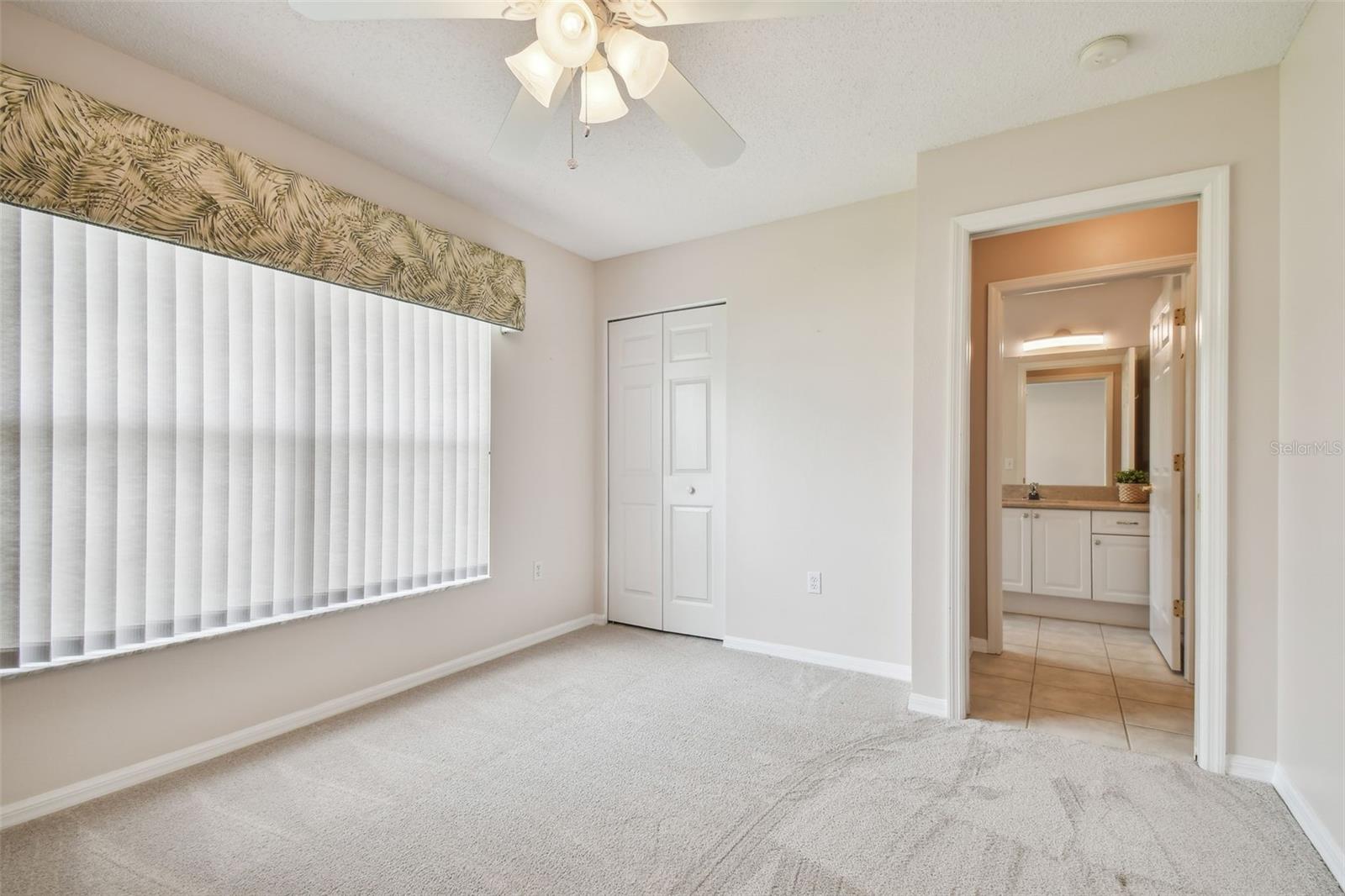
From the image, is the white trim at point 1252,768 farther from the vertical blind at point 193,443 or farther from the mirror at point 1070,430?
the vertical blind at point 193,443

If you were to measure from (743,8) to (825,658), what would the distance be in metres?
3.02

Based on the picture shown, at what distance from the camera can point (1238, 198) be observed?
212cm

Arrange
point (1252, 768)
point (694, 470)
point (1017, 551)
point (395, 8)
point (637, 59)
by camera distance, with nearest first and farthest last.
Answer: point (395, 8), point (637, 59), point (1252, 768), point (694, 470), point (1017, 551)

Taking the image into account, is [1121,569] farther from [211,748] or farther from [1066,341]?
[211,748]

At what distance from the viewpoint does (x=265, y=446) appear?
239 cm

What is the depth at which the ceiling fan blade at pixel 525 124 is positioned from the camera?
5.58 feet

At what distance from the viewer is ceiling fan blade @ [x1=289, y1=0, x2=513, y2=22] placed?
1.39m

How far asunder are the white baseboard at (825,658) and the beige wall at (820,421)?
3cm

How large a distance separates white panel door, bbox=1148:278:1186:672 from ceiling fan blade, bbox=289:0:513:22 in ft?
12.1

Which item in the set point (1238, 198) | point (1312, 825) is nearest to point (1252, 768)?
point (1312, 825)

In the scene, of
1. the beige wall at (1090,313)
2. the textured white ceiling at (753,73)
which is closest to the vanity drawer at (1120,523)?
the beige wall at (1090,313)

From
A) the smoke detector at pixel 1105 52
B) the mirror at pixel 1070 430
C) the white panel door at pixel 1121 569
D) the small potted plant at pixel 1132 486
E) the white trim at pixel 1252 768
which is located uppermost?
the smoke detector at pixel 1105 52

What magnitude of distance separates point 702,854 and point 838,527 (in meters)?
1.96

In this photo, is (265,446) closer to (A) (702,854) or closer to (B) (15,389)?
(B) (15,389)
